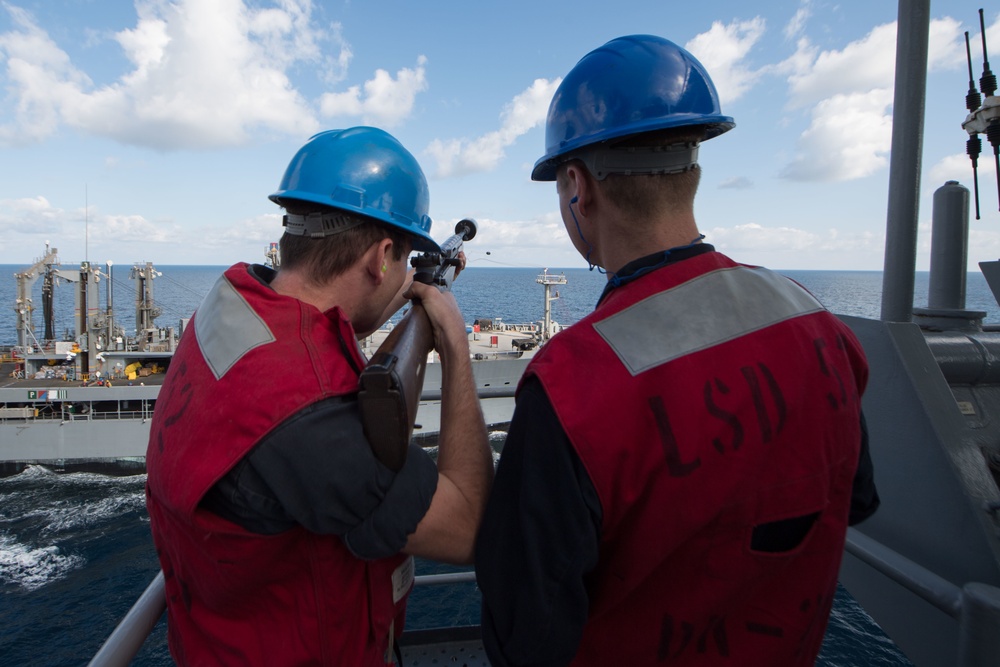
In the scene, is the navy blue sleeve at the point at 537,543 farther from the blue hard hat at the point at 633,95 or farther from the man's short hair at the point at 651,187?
the blue hard hat at the point at 633,95

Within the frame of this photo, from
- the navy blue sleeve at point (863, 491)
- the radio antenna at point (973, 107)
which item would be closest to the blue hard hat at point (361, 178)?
the navy blue sleeve at point (863, 491)

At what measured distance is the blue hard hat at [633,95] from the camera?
1.38 m

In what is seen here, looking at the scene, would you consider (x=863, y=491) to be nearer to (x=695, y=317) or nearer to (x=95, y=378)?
(x=695, y=317)

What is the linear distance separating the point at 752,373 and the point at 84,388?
3150 centimetres

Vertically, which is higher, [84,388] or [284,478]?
[284,478]

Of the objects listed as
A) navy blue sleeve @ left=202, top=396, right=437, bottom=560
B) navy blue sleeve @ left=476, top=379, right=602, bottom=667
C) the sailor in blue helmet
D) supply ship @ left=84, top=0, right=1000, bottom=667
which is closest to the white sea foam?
supply ship @ left=84, top=0, right=1000, bottom=667

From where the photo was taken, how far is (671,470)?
1082 millimetres

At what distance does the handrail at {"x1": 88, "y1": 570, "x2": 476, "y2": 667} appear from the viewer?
153cm

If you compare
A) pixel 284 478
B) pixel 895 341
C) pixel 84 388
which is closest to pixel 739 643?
pixel 284 478

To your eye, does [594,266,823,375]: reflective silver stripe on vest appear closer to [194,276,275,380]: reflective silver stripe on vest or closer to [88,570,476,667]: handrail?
[194,276,275,380]: reflective silver stripe on vest

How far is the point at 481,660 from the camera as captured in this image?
267 centimetres

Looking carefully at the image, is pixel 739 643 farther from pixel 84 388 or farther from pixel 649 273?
pixel 84 388

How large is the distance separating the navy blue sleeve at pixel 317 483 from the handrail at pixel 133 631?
2.09 feet

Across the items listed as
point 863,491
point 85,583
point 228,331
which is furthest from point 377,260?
point 85,583
